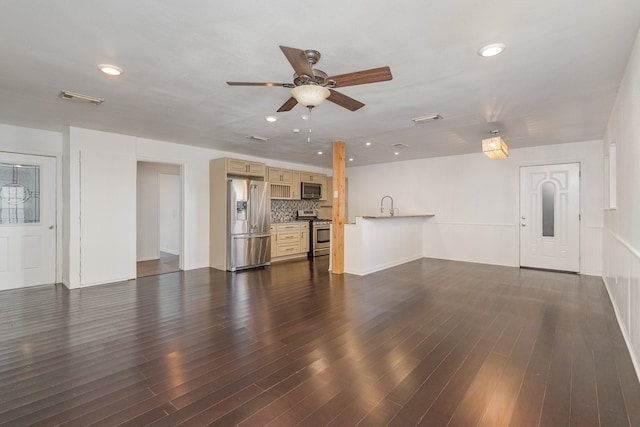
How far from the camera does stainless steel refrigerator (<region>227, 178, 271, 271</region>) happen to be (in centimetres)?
598

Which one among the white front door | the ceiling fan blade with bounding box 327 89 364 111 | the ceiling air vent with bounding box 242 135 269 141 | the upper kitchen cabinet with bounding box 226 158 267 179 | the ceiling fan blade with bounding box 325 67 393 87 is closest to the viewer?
the ceiling fan blade with bounding box 325 67 393 87

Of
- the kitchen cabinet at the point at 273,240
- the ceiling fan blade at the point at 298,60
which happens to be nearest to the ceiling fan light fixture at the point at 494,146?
the ceiling fan blade at the point at 298,60

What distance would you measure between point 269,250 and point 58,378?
4.48 meters

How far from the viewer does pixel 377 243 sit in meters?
5.91

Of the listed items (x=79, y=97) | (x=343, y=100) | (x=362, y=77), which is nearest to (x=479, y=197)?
(x=343, y=100)

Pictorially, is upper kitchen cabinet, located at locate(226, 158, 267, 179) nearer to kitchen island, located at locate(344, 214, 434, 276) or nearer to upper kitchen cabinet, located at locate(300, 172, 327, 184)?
upper kitchen cabinet, located at locate(300, 172, 327, 184)

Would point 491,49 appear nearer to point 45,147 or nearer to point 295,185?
point 295,185

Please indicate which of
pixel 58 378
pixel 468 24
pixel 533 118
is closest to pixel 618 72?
pixel 533 118

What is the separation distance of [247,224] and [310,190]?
262 cm

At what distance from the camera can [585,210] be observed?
557 centimetres

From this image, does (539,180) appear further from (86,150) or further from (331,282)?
(86,150)

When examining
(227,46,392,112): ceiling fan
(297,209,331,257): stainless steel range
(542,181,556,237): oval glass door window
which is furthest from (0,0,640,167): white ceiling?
(297,209,331,257): stainless steel range

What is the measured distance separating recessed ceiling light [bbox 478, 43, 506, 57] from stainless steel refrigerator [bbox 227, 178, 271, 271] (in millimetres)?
4679

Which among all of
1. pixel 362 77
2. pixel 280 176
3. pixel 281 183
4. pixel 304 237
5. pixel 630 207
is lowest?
pixel 304 237
